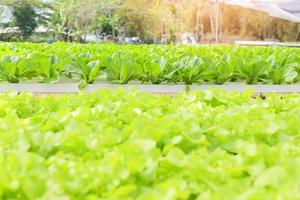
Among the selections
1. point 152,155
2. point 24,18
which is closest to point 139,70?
point 152,155

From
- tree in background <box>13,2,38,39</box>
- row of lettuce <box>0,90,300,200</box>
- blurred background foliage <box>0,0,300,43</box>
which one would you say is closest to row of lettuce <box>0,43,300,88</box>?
row of lettuce <box>0,90,300,200</box>

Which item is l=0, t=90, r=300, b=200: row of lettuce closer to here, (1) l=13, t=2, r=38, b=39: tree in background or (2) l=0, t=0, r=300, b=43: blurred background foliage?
(2) l=0, t=0, r=300, b=43: blurred background foliage

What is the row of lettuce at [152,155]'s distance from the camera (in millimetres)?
1083

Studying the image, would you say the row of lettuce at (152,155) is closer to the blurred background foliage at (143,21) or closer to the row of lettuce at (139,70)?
the row of lettuce at (139,70)

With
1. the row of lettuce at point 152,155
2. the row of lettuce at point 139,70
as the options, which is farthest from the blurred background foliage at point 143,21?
the row of lettuce at point 152,155

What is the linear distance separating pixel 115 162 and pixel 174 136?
0.43m

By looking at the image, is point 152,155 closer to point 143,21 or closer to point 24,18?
point 143,21

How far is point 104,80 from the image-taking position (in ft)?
14.1

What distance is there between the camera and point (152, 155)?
125cm

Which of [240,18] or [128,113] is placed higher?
[128,113]

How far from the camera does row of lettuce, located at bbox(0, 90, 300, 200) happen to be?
108cm

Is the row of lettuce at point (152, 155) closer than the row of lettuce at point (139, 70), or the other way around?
the row of lettuce at point (152, 155)

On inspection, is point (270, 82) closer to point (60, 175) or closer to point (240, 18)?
point (60, 175)

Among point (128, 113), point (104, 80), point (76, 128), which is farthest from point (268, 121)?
point (104, 80)
